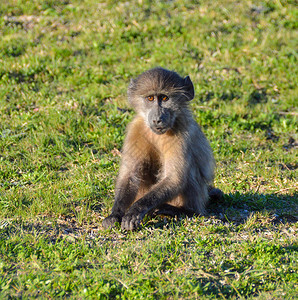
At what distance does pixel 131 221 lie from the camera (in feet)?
15.9

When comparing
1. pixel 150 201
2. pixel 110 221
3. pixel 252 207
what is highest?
pixel 150 201

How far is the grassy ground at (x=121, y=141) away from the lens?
159 inches

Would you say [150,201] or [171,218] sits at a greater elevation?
[150,201]

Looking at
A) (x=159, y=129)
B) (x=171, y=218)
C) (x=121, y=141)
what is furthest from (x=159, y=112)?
(x=121, y=141)

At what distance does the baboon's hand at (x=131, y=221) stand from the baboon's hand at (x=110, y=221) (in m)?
0.14

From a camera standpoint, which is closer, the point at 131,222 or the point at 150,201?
the point at 131,222

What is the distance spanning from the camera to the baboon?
5160 mm

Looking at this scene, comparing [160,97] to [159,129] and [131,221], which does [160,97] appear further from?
[131,221]

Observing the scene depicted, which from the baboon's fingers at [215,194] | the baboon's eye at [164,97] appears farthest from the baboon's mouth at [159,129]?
the baboon's fingers at [215,194]

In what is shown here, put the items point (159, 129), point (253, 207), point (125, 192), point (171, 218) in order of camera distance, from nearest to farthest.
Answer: point (159, 129)
point (171, 218)
point (125, 192)
point (253, 207)

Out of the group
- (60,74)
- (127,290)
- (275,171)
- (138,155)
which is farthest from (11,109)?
(127,290)

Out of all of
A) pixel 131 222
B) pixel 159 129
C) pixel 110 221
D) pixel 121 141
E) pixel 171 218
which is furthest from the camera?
pixel 121 141

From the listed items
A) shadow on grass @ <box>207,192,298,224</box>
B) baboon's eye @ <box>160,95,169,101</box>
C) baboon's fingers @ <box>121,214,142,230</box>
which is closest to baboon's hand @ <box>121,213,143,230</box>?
baboon's fingers @ <box>121,214,142,230</box>

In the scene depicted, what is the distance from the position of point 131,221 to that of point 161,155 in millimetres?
918
